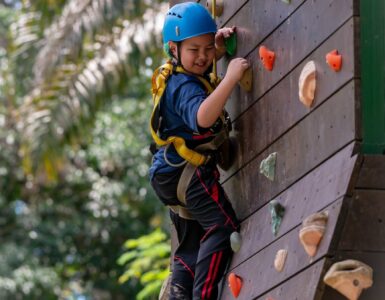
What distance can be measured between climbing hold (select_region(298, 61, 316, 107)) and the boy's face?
34.3 inches

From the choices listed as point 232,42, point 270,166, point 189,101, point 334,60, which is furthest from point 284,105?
point 232,42

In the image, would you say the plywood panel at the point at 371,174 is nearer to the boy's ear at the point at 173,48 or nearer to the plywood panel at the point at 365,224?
the plywood panel at the point at 365,224

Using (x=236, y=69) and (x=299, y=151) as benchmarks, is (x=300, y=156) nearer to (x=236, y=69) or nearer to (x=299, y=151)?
(x=299, y=151)

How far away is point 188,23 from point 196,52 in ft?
0.53

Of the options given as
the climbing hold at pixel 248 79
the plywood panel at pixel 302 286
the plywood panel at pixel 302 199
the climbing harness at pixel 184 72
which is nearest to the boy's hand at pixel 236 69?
the climbing hold at pixel 248 79

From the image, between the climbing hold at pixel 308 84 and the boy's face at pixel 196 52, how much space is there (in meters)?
0.87

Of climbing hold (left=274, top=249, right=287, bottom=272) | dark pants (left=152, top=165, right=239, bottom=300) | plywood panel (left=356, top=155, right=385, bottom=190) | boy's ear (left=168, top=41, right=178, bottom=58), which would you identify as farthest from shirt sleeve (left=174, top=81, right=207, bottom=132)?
plywood panel (left=356, top=155, right=385, bottom=190)

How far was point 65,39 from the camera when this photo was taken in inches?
Result: 558

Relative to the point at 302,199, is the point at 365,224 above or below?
below

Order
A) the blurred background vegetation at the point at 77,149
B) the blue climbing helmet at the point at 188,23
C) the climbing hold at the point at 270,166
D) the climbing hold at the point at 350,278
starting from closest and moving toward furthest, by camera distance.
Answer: the climbing hold at the point at 350,278
the climbing hold at the point at 270,166
the blue climbing helmet at the point at 188,23
the blurred background vegetation at the point at 77,149

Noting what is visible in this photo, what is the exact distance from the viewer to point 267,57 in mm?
6395

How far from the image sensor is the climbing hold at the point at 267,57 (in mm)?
6391

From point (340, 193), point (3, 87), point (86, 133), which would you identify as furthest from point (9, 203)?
point (340, 193)

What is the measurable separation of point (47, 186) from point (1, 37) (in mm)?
2288
